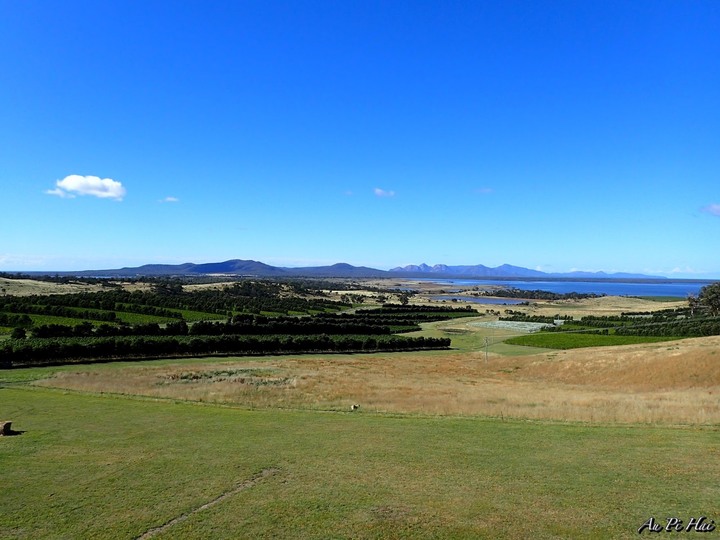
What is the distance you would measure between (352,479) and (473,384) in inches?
1234

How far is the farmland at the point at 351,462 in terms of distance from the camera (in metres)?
9.90

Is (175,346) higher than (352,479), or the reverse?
(352,479)

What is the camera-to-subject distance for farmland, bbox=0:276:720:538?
990cm

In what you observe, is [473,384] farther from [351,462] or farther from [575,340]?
[575,340]

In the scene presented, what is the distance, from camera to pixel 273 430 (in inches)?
765

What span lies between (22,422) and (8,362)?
37.5 meters

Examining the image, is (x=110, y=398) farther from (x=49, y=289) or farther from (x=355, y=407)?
(x=49, y=289)

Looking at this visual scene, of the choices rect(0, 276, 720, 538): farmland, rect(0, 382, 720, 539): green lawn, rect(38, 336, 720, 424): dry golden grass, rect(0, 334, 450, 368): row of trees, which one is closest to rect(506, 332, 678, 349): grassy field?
rect(0, 334, 450, 368): row of trees

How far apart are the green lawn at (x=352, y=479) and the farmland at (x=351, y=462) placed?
0.05 meters

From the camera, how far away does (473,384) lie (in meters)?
41.9

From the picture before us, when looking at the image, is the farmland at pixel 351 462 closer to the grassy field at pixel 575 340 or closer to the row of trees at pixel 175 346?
the row of trees at pixel 175 346

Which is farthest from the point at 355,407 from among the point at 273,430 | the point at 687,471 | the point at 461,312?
the point at 461,312

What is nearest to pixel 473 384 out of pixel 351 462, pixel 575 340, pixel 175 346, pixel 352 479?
pixel 351 462

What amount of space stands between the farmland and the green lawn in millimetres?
51
